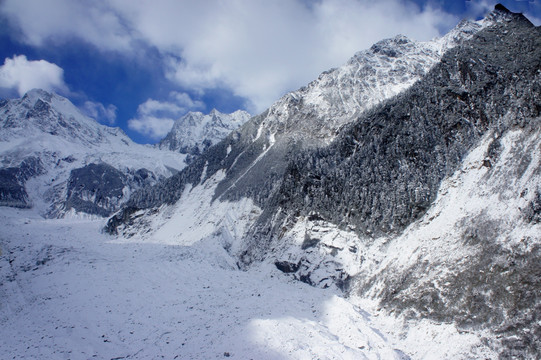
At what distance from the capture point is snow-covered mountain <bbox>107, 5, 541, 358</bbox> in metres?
20.9

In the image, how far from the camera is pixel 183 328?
23953 mm

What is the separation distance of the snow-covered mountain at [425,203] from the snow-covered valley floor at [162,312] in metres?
4.56

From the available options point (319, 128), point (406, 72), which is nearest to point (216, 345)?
point (319, 128)

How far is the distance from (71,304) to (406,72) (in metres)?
88.1

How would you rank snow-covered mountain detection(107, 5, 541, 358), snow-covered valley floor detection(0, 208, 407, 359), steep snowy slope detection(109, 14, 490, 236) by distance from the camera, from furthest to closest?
steep snowy slope detection(109, 14, 490, 236) < snow-covered mountain detection(107, 5, 541, 358) < snow-covered valley floor detection(0, 208, 407, 359)

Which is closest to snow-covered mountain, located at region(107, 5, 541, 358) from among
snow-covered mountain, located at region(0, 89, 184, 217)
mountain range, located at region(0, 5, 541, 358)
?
mountain range, located at region(0, 5, 541, 358)

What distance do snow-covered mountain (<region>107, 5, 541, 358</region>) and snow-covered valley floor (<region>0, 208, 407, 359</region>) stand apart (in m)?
4.56

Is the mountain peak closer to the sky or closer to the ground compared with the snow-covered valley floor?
closer to the sky

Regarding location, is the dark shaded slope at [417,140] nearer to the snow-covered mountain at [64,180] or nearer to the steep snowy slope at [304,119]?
the steep snowy slope at [304,119]

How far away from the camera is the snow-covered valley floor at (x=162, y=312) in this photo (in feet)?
66.2

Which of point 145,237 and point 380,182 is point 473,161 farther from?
point 145,237

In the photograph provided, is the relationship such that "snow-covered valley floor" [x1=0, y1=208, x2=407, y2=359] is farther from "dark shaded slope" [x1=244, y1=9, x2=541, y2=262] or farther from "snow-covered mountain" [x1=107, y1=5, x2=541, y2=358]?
"dark shaded slope" [x1=244, y1=9, x2=541, y2=262]

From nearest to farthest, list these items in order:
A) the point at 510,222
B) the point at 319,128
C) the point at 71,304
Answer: the point at 510,222
the point at 71,304
the point at 319,128

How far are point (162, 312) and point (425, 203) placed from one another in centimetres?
2949
